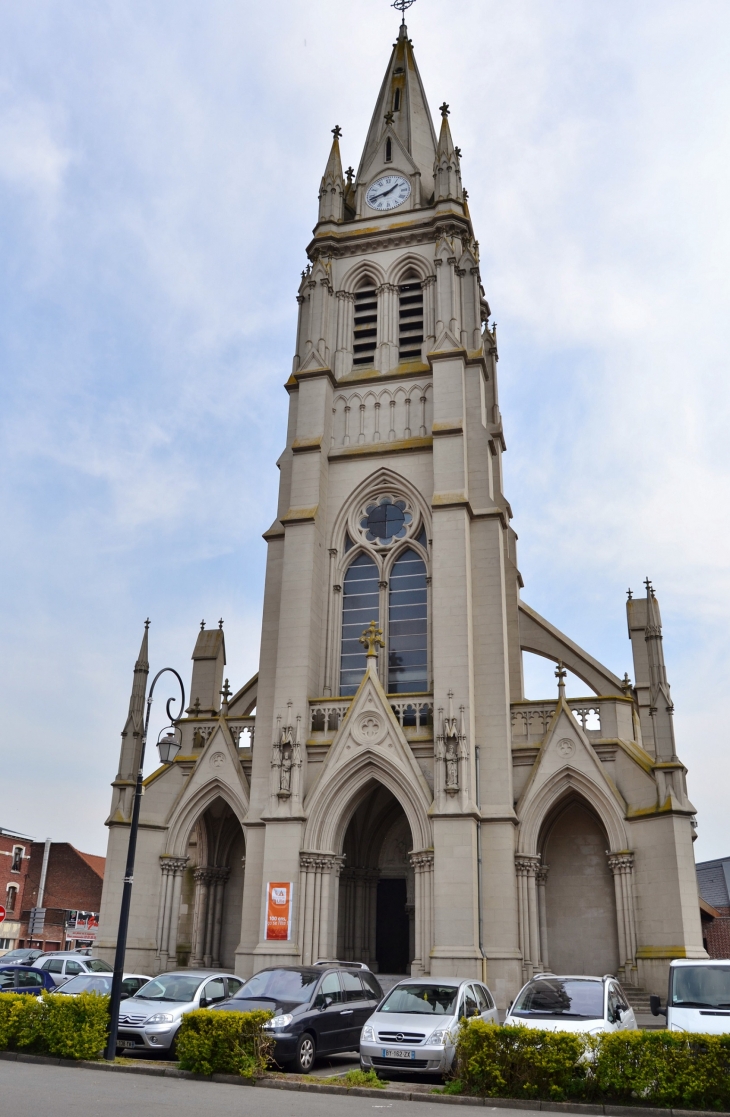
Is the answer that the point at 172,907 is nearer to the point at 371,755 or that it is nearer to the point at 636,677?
the point at 371,755

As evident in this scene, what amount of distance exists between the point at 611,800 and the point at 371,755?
6.24m

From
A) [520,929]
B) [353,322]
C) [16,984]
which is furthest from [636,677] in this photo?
[16,984]

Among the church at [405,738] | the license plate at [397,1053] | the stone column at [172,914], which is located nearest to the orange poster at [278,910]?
the church at [405,738]

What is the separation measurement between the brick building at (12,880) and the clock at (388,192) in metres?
36.7

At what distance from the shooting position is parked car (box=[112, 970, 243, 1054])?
48.2 feet

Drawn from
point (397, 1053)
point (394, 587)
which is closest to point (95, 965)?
point (394, 587)

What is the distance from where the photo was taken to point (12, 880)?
50.4 metres

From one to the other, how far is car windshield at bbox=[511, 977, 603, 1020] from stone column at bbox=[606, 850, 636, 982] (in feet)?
33.3

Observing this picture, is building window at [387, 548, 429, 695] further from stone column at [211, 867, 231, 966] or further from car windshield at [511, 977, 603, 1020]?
car windshield at [511, 977, 603, 1020]

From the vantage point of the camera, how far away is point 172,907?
26234 mm

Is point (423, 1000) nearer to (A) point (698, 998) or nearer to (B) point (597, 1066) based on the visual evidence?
(B) point (597, 1066)

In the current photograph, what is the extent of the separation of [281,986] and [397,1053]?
2.63 m

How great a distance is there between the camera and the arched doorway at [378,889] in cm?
2612

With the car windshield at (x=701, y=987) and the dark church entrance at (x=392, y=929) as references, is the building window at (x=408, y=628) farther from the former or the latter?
the car windshield at (x=701, y=987)
